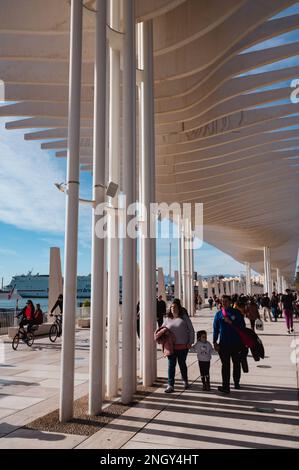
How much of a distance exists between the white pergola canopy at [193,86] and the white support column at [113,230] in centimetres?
51

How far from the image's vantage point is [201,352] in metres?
7.59

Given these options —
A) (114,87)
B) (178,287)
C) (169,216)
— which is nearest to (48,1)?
(114,87)

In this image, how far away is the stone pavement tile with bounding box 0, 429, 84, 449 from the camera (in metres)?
4.79

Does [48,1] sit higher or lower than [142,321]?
higher

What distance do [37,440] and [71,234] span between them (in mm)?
2720

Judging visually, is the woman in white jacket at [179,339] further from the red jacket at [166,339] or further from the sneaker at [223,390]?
the sneaker at [223,390]

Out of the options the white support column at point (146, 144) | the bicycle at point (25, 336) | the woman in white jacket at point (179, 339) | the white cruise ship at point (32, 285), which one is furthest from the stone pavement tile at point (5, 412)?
the white cruise ship at point (32, 285)

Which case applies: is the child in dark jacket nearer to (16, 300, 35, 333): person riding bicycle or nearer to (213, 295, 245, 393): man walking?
(213, 295, 245, 393): man walking

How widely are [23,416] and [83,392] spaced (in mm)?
1709

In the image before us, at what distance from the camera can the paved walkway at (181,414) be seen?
16.2ft

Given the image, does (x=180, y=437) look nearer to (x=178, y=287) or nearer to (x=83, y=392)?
(x=83, y=392)

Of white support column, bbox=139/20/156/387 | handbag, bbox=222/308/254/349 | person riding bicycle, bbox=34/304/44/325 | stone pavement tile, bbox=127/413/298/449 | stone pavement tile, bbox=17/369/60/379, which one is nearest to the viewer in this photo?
stone pavement tile, bbox=127/413/298/449

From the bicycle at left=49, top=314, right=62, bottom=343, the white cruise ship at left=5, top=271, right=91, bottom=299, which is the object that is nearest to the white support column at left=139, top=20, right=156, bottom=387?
the bicycle at left=49, top=314, right=62, bottom=343

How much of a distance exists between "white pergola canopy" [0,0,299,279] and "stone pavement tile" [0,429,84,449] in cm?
666
